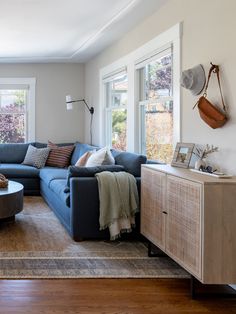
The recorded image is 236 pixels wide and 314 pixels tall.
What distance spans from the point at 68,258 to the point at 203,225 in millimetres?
1453

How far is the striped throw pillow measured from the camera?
699cm

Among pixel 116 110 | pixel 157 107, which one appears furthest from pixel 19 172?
pixel 157 107

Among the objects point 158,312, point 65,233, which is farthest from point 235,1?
point 65,233

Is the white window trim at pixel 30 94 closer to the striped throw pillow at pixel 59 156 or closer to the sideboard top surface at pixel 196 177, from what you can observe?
the striped throw pillow at pixel 59 156

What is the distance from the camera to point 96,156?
489cm

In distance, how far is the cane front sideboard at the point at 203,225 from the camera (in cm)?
254

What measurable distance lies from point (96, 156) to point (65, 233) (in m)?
1.05

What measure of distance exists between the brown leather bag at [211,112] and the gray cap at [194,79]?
8cm

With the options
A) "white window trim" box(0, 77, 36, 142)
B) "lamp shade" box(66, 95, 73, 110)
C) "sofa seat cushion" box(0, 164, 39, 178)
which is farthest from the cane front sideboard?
"white window trim" box(0, 77, 36, 142)

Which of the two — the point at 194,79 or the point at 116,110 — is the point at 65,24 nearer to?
the point at 116,110

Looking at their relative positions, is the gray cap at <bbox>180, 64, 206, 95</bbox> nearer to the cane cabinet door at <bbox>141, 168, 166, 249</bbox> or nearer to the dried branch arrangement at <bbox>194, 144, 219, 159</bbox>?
the dried branch arrangement at <bbox>194, 144, 219, 159</bbox>

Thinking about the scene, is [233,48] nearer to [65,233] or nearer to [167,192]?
[167,192]

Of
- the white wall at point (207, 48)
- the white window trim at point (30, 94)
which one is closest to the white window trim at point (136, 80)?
the white wall at point (207, 48)

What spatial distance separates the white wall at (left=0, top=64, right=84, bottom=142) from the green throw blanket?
4097mm
